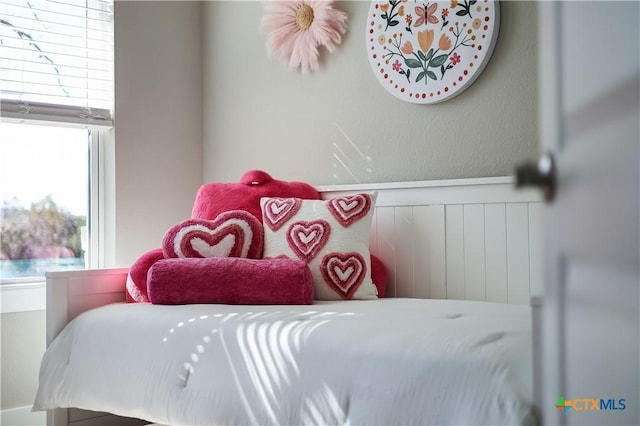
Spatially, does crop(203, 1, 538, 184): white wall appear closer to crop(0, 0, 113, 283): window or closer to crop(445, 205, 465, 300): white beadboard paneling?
crop(445, 205, 465, 300): white beadboard paneling

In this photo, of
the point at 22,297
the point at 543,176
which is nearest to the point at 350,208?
the point at 22,297

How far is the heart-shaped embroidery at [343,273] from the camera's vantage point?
223cm

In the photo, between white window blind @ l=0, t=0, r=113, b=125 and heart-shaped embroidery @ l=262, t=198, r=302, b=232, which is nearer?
heart-shaped embroidery @ l=262, t=198, r=302, b=232

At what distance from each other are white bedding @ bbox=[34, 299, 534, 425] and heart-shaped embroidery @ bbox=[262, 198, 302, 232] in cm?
40

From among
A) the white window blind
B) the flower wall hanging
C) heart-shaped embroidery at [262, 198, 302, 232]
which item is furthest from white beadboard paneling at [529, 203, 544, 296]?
the white window blind

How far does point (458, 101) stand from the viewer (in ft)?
7.66

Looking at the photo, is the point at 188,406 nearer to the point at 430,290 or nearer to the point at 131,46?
the point at 430,290

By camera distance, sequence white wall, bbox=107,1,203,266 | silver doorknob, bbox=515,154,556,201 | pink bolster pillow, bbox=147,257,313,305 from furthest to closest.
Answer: white wall, bbox=107,1,203,266 → pink bolster pillow, bbox=147,257,313,305 → silver doorknob, bbox=515,154,556,201

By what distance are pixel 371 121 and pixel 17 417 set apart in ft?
5.53

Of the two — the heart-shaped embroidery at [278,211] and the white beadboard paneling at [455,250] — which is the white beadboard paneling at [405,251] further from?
the heart-shaped embroidery at [278,211]

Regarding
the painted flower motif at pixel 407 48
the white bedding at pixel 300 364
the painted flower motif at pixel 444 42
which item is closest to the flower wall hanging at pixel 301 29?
the painted flower motif at pixel 407 48

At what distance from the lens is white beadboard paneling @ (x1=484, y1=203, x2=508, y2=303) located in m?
2.21

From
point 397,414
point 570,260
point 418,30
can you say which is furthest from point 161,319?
point 570,260

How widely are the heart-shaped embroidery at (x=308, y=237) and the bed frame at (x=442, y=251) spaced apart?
304 mm
